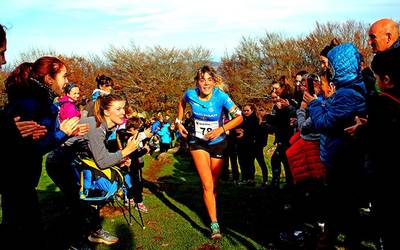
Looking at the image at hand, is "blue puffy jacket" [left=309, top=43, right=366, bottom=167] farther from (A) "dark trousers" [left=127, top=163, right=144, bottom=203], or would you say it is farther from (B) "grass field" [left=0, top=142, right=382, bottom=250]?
(A) "dark trousers" [left=127, top=163, right=144, bottom=203]

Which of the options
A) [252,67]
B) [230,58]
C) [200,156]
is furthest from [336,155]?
[230,58]

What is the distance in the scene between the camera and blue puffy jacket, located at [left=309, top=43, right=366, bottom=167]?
390 cm

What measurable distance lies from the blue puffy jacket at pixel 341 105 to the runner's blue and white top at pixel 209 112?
223 cm

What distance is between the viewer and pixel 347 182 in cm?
392

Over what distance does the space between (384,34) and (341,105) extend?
1.70 m

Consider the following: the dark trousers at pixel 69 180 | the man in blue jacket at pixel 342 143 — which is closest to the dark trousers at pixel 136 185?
the dark trousers at pixel 69 180

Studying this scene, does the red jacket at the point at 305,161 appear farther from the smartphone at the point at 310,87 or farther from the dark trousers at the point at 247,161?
the dark trousers at the point at 247,161

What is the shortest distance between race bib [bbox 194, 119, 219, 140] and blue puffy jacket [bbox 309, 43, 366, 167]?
2220 mm

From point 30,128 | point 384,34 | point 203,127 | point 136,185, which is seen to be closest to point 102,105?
point 203,127

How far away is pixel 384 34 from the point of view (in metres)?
5.03

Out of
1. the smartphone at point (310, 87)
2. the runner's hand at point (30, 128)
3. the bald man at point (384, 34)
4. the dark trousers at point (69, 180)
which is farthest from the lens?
the dark trousers at point (69, 180)

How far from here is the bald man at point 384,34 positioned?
5.02 m

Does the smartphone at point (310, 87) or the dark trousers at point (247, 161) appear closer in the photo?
A: the smartphone at point (310, 87)

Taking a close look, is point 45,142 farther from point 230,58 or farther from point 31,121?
point 230,58
